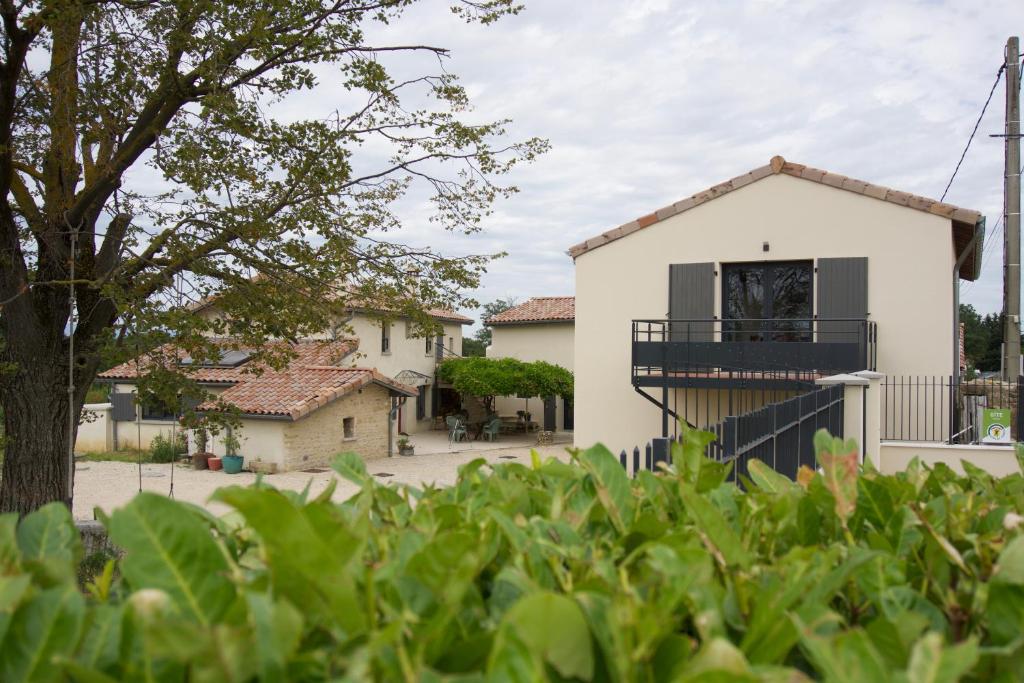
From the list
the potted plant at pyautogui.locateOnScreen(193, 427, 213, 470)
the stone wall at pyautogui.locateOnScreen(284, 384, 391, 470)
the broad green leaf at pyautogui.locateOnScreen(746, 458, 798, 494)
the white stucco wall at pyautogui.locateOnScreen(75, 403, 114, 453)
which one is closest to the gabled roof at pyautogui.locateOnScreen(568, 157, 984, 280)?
the stone wall at pyautogui.locateOnScreen(284, 384, 391, 470)

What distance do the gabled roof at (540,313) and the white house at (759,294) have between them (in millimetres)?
15725

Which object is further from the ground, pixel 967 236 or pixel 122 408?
pixel 967 236

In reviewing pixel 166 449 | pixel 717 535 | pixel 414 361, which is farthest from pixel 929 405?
pixel 414 361

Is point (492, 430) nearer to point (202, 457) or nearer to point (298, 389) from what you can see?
point (298, 389)

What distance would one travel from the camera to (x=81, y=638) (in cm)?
86

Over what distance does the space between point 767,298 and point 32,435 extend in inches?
491

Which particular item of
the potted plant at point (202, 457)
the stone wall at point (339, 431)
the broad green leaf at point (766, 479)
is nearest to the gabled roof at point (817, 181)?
the stone wall at point (339, 431)

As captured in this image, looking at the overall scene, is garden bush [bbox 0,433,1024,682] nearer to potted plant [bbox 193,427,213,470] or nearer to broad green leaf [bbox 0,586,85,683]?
broad green leaf [bbox 0,586,85,683]

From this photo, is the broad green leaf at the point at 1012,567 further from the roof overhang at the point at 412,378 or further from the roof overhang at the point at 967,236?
the roof overhang at the point at 412,378

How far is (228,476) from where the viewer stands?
70.4ft

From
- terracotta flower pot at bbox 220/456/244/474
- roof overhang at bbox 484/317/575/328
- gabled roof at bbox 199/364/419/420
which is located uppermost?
roof overhang at bbox 484/317/575/328

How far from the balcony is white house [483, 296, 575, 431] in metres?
16.9

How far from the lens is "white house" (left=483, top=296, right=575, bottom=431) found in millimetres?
32469

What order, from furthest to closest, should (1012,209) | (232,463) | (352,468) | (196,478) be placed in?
(232,463)
(196,478)
(1012,209)
(352,468)
